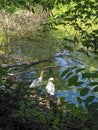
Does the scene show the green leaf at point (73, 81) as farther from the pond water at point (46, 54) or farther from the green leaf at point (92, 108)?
the pond water at point (46, 54)

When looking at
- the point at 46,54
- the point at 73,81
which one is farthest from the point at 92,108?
the point at 46,54

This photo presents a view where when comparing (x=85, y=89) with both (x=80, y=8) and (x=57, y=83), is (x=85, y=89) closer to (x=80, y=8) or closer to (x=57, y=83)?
(x=80, y=8)

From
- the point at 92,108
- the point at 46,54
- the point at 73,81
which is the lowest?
the point at 92,108

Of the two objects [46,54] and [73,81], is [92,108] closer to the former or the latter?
[73,81]

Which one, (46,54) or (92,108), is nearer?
(92,108)

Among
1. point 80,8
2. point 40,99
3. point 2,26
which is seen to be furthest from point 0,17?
point 40,99

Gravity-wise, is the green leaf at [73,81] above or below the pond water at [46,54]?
below

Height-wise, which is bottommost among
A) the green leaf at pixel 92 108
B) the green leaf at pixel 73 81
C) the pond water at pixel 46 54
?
the green leaf at pixel 92 108

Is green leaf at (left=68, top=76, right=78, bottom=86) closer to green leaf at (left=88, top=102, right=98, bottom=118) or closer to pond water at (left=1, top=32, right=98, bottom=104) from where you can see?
green leaf at (left=88, top=102, right=98, bottom=118)

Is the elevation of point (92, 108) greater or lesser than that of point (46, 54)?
lesser

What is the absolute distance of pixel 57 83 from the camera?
40.9 ft

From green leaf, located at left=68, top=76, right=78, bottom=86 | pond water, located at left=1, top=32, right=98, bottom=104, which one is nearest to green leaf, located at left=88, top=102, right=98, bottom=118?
green leaf, located at left=68, top=76, right=78, bottom=86

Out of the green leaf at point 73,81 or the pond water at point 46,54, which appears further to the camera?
the pond water at point 46,54

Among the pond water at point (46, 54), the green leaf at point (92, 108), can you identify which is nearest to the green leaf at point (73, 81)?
the green leaf at point (92, 108)
